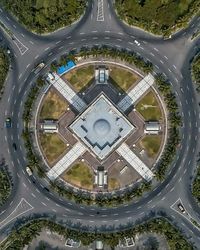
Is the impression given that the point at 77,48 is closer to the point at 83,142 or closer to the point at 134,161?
the point at 83,142

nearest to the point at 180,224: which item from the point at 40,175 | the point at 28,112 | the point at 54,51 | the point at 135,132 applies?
the point at 135,132

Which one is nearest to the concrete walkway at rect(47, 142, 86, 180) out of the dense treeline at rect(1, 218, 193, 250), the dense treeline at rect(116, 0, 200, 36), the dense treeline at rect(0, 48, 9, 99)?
the dense treeline at rect(1, 218, 193, 250)

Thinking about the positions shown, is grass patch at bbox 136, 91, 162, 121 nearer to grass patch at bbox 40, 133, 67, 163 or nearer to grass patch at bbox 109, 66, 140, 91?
grass patch at bbox 109, 66, 140, 91

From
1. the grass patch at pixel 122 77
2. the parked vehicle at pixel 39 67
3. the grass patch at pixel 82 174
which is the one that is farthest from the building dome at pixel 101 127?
the parked vehicle at pixel 39 67

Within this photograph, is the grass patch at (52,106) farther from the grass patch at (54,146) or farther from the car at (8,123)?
the car at (8,123)

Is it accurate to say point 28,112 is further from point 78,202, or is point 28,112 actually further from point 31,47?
point 78,202
